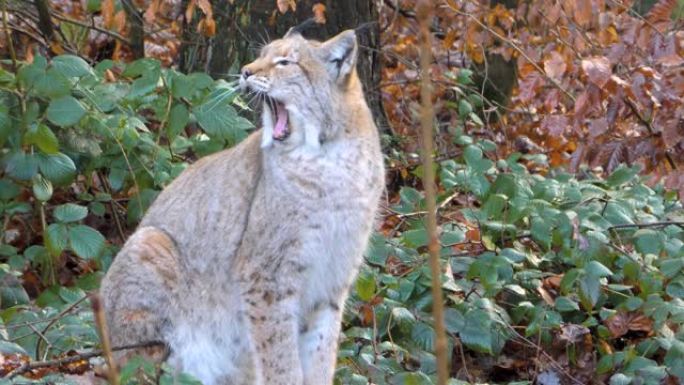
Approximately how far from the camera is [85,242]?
17.0 ft

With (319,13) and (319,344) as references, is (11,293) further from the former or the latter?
(319,13)

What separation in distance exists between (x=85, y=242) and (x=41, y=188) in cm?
49

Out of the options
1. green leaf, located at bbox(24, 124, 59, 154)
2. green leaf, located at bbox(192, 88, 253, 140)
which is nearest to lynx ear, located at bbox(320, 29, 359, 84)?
green leaf, located at bbox(192, 88, 253, 140)

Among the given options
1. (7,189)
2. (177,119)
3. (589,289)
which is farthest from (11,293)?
(589,289)

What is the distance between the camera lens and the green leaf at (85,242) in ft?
17.0

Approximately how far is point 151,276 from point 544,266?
7.71 feet

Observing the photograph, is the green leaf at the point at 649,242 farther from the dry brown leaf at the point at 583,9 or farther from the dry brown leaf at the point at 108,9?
the dry brown leaf at the point at 108,9

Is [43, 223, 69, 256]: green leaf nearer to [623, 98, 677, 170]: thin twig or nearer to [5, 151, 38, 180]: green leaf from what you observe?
[5, 151, 38, 180]: green leaf

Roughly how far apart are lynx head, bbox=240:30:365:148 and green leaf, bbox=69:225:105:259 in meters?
1.24

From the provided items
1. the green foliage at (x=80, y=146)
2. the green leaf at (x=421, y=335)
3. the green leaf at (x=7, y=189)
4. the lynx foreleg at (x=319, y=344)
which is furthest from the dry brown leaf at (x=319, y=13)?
the lynx foreleg at (x=319, y=344)

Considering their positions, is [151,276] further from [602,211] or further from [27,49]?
[27,49]

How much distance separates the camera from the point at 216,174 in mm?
4648

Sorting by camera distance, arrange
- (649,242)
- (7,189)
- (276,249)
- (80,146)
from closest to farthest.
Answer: (276,249) < (649,242) < (7,189) < (80,146)

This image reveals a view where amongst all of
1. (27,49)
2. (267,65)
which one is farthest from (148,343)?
(27,49)
